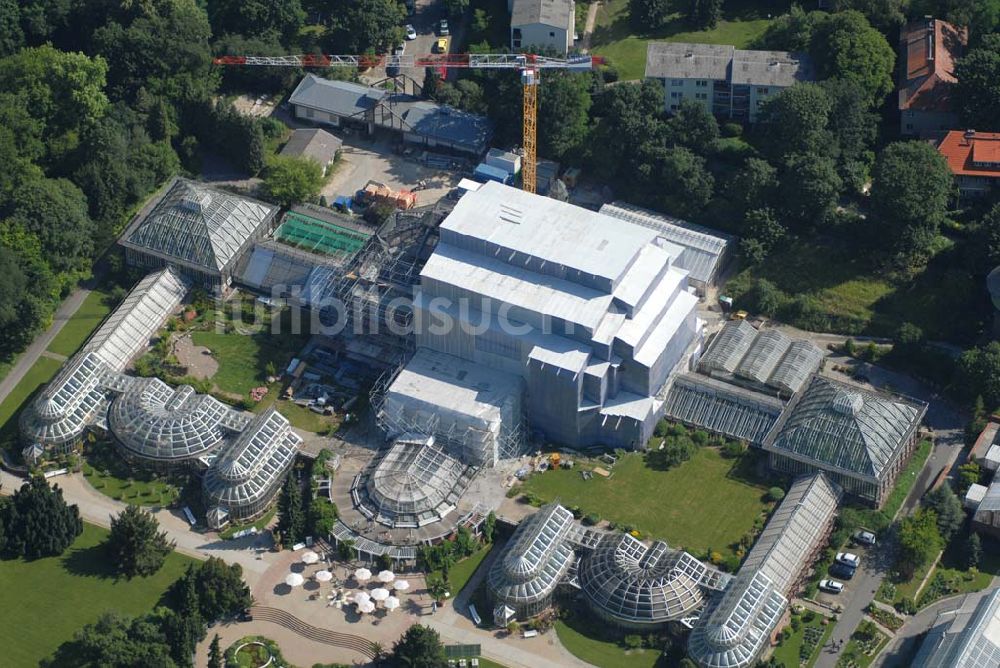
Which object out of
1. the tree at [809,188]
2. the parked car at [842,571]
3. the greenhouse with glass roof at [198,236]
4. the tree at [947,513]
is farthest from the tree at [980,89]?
the greenhouse with glass roof at [198,236]

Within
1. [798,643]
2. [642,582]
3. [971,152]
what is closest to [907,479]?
[798,643]

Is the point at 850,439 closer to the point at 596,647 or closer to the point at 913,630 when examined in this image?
the point at 913,630

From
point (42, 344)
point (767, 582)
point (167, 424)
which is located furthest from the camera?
point (42, 344)

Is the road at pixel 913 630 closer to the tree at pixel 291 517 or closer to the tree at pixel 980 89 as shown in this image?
the tree at pixel 291 517

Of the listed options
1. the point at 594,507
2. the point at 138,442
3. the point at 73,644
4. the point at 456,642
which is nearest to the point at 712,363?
the point at 594,507

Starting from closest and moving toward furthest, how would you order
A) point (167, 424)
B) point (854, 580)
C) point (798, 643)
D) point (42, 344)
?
point (798, 643), point (854, 580), point (167, 424), point (42, 344)

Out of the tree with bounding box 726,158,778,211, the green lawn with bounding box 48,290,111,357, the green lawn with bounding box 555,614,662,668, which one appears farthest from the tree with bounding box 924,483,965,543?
the green lawn with bounding box 48,290,111,357
